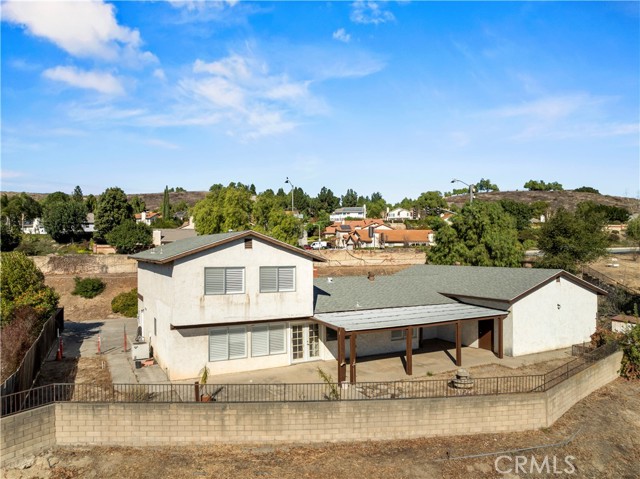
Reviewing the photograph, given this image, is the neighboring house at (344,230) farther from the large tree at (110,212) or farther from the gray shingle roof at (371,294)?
the gray shingle roof at (371,294)

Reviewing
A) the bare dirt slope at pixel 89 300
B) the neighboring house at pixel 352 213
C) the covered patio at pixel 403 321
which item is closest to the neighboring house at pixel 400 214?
the neighboring house at pixel 352 213

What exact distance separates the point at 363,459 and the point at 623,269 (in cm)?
5088

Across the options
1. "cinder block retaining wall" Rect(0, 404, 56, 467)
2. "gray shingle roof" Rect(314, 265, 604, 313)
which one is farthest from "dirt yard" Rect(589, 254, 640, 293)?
"cinder block retaining wall" Rect(0, 404, 56, 467)

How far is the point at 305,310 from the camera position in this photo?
2155cm

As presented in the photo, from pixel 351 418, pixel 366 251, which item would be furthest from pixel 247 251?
pixel 366 251

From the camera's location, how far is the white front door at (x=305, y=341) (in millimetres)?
21891

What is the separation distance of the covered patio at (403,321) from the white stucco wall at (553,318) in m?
1.35

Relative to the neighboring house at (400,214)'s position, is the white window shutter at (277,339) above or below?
below

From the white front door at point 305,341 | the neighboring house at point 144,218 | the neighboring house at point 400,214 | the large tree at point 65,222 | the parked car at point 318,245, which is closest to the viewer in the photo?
the white front door at point 305,341

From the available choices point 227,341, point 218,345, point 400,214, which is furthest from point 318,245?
point 400,214

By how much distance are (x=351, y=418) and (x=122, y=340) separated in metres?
18.9

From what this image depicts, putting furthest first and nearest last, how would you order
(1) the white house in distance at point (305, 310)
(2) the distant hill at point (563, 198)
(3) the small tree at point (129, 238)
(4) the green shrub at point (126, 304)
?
(2) the distant hill at point (563, 198) → (3) the small tree at point (129, 238) → (4) the green shrub at point (126, 304) → (1) the white house in distance at point (305, 310)

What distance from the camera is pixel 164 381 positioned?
63.6ft
